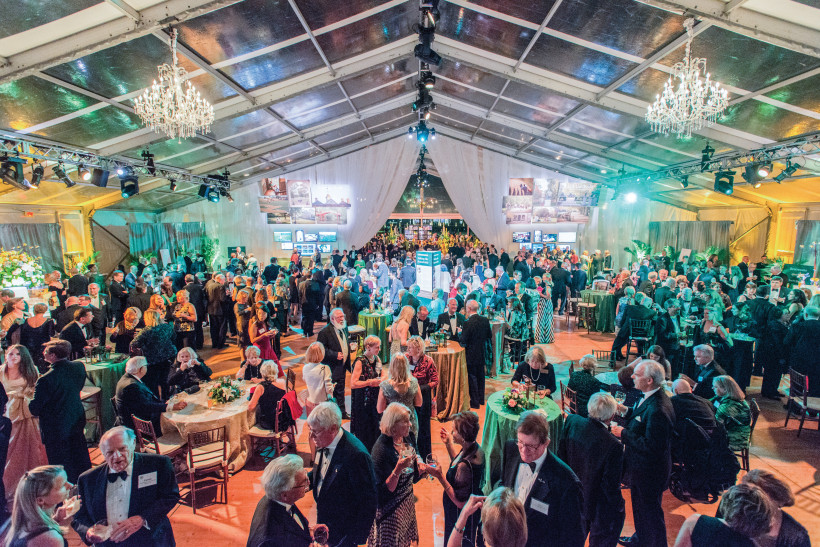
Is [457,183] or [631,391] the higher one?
[457,183]

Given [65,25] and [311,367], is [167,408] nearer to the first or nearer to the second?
[311,367]

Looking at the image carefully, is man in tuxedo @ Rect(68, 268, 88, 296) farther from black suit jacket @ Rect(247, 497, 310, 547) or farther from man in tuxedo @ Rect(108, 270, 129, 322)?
black suit jacket @ Rect(247, 497, 310, 547)

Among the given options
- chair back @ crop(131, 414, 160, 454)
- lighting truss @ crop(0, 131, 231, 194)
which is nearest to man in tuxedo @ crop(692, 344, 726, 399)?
chair back @ crop(131, 414, 160, 454)

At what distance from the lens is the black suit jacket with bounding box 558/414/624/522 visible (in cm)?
245

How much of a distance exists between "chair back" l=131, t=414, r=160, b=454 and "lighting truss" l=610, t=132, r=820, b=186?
9195 millimetres

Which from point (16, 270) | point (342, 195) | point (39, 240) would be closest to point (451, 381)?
point (16, 270)

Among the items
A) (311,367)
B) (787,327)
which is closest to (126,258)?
(311,367)

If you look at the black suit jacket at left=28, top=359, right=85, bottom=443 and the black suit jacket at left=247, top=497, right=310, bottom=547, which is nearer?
the black suit jacket at left=247, top=497, right=310, bottom=547

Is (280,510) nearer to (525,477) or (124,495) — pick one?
(124,495)

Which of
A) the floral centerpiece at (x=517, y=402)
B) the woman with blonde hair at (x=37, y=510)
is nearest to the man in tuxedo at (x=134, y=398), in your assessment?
the woman with blonde hair at (x=37, y=510)

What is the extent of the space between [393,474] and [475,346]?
113 inches

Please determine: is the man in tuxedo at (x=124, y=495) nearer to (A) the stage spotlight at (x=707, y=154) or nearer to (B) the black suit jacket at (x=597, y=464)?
(B) the black suit jacket at (x=597, y=464)

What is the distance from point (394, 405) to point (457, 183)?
12155 mm

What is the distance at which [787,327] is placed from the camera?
551 cm
